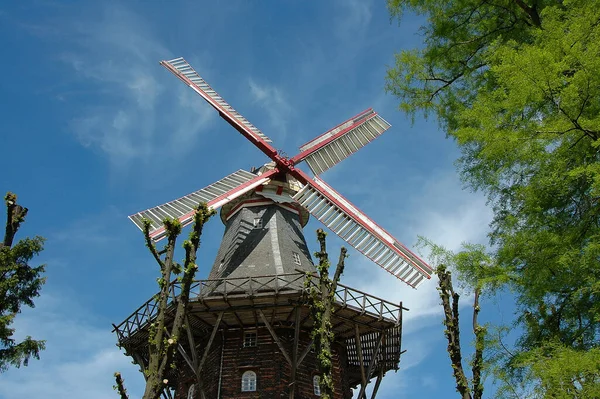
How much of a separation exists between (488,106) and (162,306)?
6502 millimetres

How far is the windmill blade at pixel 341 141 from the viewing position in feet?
75.0

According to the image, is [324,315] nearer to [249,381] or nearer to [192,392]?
[249,381]

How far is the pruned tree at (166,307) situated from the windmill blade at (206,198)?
8873mm

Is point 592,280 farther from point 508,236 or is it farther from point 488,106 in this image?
point 488,106

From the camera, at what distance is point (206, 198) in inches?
798

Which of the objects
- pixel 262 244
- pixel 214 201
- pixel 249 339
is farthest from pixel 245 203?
pixel 249 339

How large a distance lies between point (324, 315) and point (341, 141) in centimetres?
1617

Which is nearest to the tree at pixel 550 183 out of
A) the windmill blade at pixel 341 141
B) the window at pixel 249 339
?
the window at pixel 249 339

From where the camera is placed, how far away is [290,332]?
16.5 meters

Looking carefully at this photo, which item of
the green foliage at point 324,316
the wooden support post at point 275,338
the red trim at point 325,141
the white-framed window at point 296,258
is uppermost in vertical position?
the red trim at point 325,141

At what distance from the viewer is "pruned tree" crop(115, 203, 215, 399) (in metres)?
7.99

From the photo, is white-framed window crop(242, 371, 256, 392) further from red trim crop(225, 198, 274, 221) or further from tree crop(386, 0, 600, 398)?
tree crop(386, 0, 600, 398)

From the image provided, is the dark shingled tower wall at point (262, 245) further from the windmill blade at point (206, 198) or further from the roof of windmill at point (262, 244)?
the windmill blade at point (206, 198)

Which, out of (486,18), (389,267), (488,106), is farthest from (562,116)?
(389,267)
